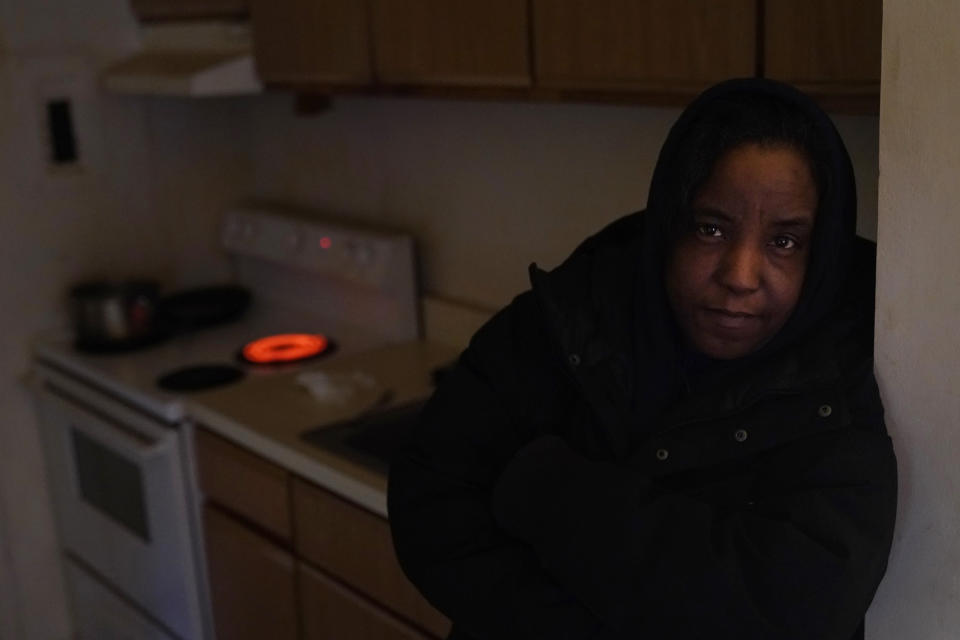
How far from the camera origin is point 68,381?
288cm

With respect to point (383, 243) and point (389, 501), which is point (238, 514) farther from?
point (389, 501)

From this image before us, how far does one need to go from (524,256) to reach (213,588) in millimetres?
997

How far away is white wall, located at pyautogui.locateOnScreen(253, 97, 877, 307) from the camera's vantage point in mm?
2322

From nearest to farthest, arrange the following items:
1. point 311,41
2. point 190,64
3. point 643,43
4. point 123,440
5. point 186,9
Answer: point 643,43, point 311,41, point 123,440, point 190,64, point 186,9

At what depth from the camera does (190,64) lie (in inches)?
112

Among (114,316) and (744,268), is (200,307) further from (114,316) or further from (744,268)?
(744,268)

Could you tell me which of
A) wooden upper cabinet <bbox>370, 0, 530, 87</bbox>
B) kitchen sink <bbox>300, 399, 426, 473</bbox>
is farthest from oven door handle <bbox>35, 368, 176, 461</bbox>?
wooden upper cabinet <bbox>370, 0, 530, 87</bbox>

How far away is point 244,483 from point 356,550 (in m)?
0.38

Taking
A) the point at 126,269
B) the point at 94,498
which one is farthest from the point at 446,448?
the point at 126,269

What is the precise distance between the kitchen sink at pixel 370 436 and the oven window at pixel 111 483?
1.97ft

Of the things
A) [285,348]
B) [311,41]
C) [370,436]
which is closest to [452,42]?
[311,41]

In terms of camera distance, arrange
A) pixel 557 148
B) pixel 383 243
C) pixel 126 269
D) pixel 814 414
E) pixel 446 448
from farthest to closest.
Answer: pixel 126 269 → pixel 383 243 → pixel 557 148 → pixel 446 448 → pixel 814 414

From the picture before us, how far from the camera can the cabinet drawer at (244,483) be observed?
2.30m

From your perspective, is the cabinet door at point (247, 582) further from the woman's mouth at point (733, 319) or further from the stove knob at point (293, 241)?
the woman's mouth at point (733, 319)
